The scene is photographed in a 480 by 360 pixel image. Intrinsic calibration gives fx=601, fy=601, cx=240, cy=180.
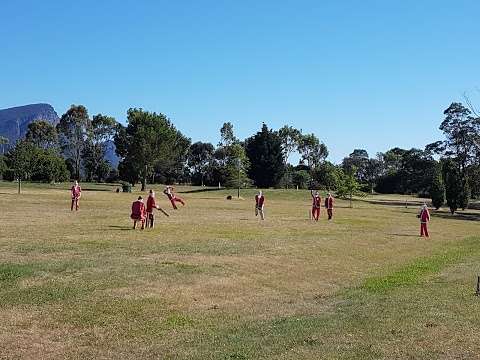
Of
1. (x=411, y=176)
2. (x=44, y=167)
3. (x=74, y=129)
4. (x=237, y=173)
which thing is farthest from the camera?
(x=74, y=129)

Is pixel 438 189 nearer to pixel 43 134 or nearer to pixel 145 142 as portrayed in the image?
pixel 145 142

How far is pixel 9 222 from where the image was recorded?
90.0 feet

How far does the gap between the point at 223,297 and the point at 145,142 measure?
7685cm

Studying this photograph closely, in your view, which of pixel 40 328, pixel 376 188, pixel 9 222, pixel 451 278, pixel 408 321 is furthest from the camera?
pixel 376 188

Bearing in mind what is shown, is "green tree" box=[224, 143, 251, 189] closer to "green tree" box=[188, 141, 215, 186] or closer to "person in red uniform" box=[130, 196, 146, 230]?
"green tree" box=[188, 141, 215, 186]

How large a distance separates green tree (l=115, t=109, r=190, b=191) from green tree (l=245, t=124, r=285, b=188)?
22126 millimetres

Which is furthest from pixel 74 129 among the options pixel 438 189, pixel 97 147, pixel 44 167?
pixel 438 189

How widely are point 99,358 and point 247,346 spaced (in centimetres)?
252

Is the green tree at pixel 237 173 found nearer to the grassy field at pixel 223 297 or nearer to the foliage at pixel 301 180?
the foliage at pixel 301 180

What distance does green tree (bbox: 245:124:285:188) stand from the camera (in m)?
114

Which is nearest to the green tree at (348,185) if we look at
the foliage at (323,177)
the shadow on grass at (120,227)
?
the foliage at (323,177)

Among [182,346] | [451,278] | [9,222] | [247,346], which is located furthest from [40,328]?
[9,222]

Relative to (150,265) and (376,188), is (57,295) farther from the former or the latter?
(376,188)

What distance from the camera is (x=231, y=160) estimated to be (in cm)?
10462
